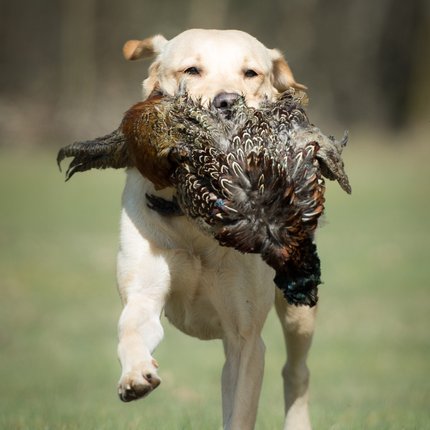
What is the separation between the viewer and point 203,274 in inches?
216

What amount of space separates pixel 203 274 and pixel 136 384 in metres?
1.13

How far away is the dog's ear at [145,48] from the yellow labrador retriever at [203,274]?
50 centimetres

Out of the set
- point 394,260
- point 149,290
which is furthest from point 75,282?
point 149,290

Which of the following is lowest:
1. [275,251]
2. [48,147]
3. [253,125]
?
[275,251]


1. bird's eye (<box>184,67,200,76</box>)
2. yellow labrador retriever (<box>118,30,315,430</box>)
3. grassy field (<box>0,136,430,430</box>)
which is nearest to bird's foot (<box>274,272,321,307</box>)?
yellow labrador retriever (<box>118,30,315,430</box>)

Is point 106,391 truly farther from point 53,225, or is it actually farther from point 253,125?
point 53,225

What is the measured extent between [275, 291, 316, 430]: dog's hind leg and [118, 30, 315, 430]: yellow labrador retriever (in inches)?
33.6

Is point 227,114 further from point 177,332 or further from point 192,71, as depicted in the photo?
point 177,332

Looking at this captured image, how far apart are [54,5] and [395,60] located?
10.0 meters

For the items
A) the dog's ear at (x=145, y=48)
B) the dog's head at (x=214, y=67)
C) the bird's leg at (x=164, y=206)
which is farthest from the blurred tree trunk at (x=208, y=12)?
the bird's leg at (x=164, y=206)

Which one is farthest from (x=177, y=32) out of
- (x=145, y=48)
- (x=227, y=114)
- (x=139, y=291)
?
(x=227, y=114)

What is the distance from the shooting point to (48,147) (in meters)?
27.4

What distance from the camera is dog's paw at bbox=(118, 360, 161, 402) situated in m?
4.47

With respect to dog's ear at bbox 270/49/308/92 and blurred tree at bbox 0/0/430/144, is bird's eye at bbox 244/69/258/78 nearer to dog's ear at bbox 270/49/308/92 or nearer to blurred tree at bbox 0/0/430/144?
dog's ear at bbox 270/49/308/92
